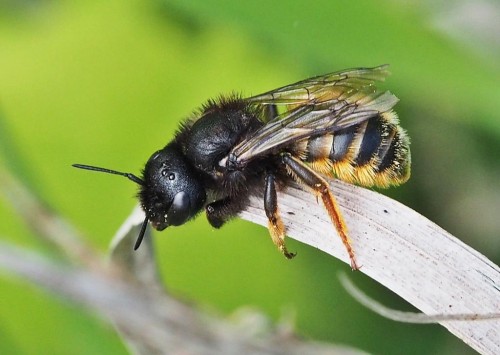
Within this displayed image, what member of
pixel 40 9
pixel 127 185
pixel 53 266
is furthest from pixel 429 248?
pixel 40 9

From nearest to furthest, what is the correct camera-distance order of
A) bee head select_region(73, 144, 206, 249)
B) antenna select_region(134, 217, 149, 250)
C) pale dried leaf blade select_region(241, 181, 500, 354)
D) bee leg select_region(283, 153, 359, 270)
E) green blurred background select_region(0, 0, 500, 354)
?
pale dried leaf blade select_region(241, 181, 500, 354), bee leg select_region(283, 153, 359, 270), antenna select_region(134, 217, 149, 250), bee head select_region(73, 144, 206, 249), green blurred background select_region(0, 0, 500, 354)

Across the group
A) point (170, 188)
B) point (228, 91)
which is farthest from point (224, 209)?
point (228, 91)

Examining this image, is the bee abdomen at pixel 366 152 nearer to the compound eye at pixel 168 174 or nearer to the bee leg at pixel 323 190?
the bee leg at pixel 323 190

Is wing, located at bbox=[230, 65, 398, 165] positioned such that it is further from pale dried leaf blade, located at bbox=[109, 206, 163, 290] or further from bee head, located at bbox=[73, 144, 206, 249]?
pale dried leaf blade, located at bbox=[109, 206, 163, 290]

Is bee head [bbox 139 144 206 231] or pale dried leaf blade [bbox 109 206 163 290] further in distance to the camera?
bee head [bbox 139 144 206 231]

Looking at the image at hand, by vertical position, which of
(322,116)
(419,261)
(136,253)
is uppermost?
(322,116)

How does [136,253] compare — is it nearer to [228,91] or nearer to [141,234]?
[141,234]

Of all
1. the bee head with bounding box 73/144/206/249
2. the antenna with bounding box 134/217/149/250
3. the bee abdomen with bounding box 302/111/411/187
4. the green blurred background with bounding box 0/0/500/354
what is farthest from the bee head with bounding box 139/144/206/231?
the green blurred background with bounding box 0/0/500/354
